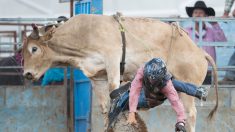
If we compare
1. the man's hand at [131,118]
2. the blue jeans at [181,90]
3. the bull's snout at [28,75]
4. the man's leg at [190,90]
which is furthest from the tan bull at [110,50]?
the man's hand at [131,118]

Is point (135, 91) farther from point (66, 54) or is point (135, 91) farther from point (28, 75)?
point (28, 75)

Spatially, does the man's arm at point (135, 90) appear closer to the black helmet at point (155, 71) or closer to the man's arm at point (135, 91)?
the man's arm at point (135, 91)

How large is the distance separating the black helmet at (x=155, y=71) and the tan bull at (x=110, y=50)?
7.92 ft

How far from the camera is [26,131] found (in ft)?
43.9

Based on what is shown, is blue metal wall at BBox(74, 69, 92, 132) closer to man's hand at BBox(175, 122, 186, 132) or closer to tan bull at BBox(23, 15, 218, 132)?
tan bull at BBox(23, 15, 218, 132)

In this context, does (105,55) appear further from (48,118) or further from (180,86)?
(180,86)

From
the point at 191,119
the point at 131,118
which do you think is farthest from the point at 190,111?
the point at 131,118

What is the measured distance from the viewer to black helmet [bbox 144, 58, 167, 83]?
32.2ft

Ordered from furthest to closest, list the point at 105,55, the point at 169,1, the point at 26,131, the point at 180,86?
the point at 169,1 → the point at 26,131 → the point at 105,55 → the point at 180,86

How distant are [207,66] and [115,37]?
156 centimetres

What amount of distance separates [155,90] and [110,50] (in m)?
2.57

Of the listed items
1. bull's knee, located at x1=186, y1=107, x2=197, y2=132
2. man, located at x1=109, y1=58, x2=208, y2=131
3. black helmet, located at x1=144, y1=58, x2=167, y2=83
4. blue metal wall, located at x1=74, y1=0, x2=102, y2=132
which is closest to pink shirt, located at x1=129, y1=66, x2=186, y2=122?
man, located at x1=109, y1=58, x2=208, y2=131

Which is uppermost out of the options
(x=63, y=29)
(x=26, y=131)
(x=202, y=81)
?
(x=63, y=29)

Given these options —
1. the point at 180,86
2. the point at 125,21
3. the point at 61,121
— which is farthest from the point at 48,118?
the point at 180,86
